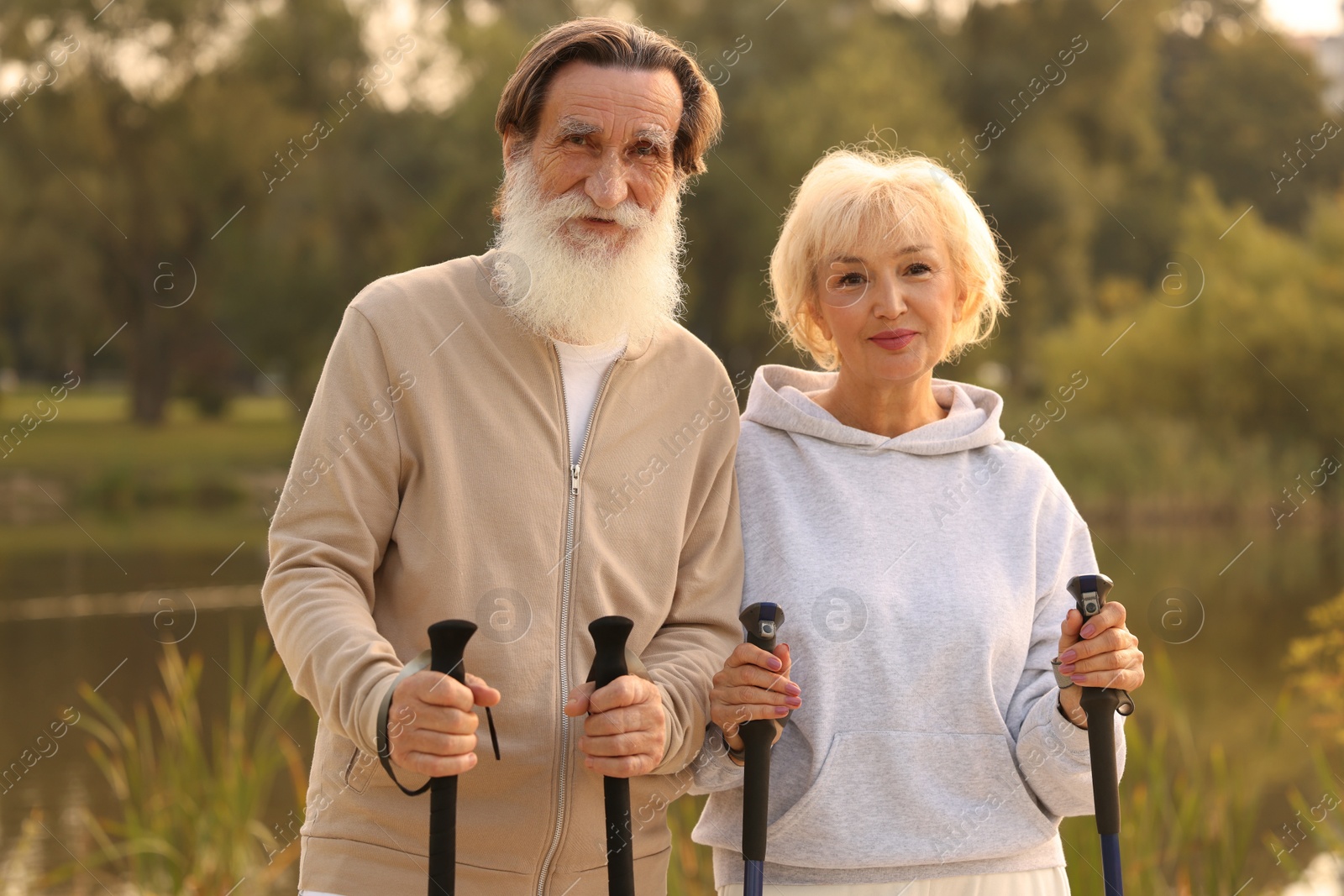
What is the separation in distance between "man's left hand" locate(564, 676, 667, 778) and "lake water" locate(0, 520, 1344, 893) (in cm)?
316

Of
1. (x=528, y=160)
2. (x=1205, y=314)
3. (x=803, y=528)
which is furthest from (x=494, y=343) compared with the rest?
(x=1205, y=314)

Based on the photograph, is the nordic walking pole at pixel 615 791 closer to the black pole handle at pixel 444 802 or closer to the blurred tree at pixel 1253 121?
the black pole handle at pixel 444 802

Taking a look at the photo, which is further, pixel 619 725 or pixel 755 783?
pixel 755 783

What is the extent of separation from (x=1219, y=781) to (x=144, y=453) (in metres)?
20.7

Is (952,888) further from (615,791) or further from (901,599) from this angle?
(615,791)

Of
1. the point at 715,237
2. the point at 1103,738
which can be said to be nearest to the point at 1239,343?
the point at 715,237

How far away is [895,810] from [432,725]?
1.01 metres

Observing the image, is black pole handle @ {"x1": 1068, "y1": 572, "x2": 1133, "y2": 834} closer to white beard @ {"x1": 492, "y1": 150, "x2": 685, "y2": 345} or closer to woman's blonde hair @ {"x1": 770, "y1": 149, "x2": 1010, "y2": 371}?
woman's blonde hair @ {"x1": 770, "y1": 149, "x2": 1010, "y2": 371}

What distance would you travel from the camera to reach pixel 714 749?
2582 millimetres

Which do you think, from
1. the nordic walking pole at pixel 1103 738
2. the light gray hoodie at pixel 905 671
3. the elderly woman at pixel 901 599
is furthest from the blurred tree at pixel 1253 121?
the nordic walking pole at pixel 1103 738

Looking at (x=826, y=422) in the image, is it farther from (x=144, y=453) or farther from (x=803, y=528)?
(x=144, y=453)

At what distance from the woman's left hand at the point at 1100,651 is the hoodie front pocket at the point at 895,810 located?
0.27 meters

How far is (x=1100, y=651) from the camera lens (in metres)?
2.46

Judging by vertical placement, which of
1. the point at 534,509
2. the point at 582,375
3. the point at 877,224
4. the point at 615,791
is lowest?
the point at 615,791
